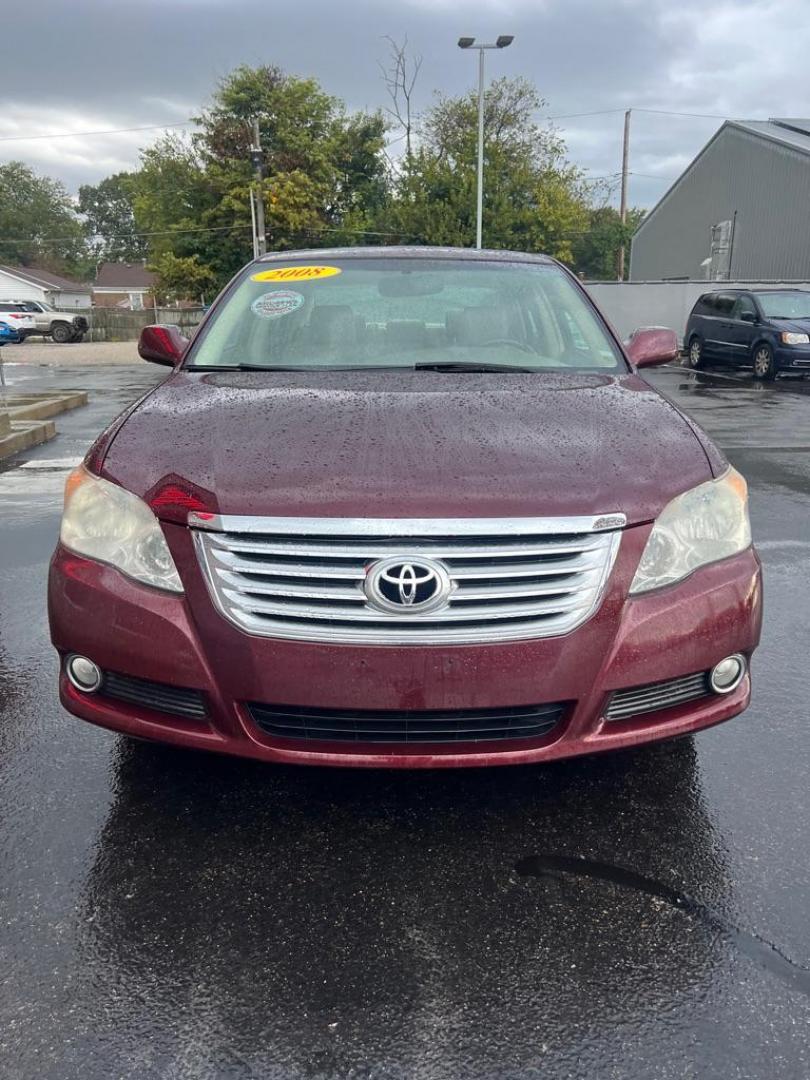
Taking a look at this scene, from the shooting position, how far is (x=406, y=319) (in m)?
3.58

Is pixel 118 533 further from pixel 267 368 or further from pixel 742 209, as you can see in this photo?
pixel 742 209

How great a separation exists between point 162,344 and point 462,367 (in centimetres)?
141

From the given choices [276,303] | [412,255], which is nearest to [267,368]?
[276,303]

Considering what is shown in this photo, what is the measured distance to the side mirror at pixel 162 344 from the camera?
3.83 metres

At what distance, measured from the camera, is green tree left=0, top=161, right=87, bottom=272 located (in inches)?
3738

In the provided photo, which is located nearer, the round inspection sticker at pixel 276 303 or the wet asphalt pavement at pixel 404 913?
the wet asphalt pavement at pixel 404 913

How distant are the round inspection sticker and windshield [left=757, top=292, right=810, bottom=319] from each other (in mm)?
15368

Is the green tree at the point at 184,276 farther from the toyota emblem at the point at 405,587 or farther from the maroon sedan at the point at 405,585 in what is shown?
the toyota emblem at the point at 405,587

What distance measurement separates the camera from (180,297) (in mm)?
43625

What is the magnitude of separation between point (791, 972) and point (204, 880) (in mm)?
1388

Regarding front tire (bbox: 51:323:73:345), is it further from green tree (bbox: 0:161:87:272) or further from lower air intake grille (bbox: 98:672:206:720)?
green tree (bbox: 0:161:87:272)

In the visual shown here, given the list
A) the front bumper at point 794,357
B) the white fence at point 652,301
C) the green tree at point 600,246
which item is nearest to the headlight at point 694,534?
the front bumper at point 794,357

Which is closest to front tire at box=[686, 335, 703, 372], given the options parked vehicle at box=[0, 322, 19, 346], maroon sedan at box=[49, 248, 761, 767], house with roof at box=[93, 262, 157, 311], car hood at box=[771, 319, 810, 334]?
car hood at box=[771, 319, 810, 334]

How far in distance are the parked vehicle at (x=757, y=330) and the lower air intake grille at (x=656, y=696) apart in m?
15.6
